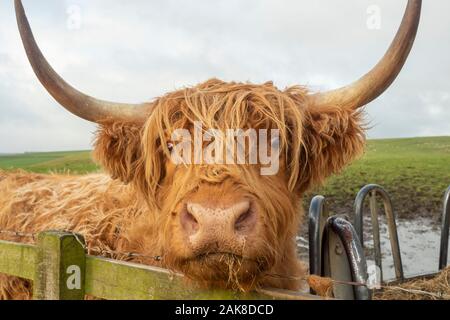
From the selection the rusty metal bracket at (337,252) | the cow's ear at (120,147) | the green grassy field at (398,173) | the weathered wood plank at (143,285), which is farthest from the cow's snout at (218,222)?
the green grassy field at (398,173)

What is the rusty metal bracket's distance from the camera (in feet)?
8.41

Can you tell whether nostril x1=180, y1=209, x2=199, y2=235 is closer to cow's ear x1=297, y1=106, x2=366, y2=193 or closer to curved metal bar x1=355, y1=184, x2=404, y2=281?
cow's ear x1=297, y1=106, x2=366, y2=193

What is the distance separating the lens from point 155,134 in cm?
275

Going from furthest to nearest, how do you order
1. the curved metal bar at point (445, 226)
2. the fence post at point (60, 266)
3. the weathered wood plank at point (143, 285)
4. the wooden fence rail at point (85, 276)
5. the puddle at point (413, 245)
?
1. the puddle at point (413, 245)
2. the curved metal bar at point (445, 226)
3. the fence post at point (60, 266)
4. the wooden fence rail at point (85, 276)
5. the weathered wood plank at point (143, 285)

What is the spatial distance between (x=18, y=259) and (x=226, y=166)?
65.1 inches

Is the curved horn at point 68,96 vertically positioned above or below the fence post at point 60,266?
above

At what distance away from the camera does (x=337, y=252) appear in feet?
9.40

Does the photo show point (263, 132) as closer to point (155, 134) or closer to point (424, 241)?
point (155, 134)

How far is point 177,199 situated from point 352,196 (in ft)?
56.4

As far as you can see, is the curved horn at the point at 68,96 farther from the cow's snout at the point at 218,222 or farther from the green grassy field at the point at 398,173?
the green grassy field at the point at 398,173

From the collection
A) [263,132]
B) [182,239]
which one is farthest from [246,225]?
[263,132]

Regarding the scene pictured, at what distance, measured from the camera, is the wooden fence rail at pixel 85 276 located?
2.24 metres

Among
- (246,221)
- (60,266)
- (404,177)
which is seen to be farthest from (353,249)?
(404,177)

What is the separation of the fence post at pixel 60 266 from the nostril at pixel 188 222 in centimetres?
89
